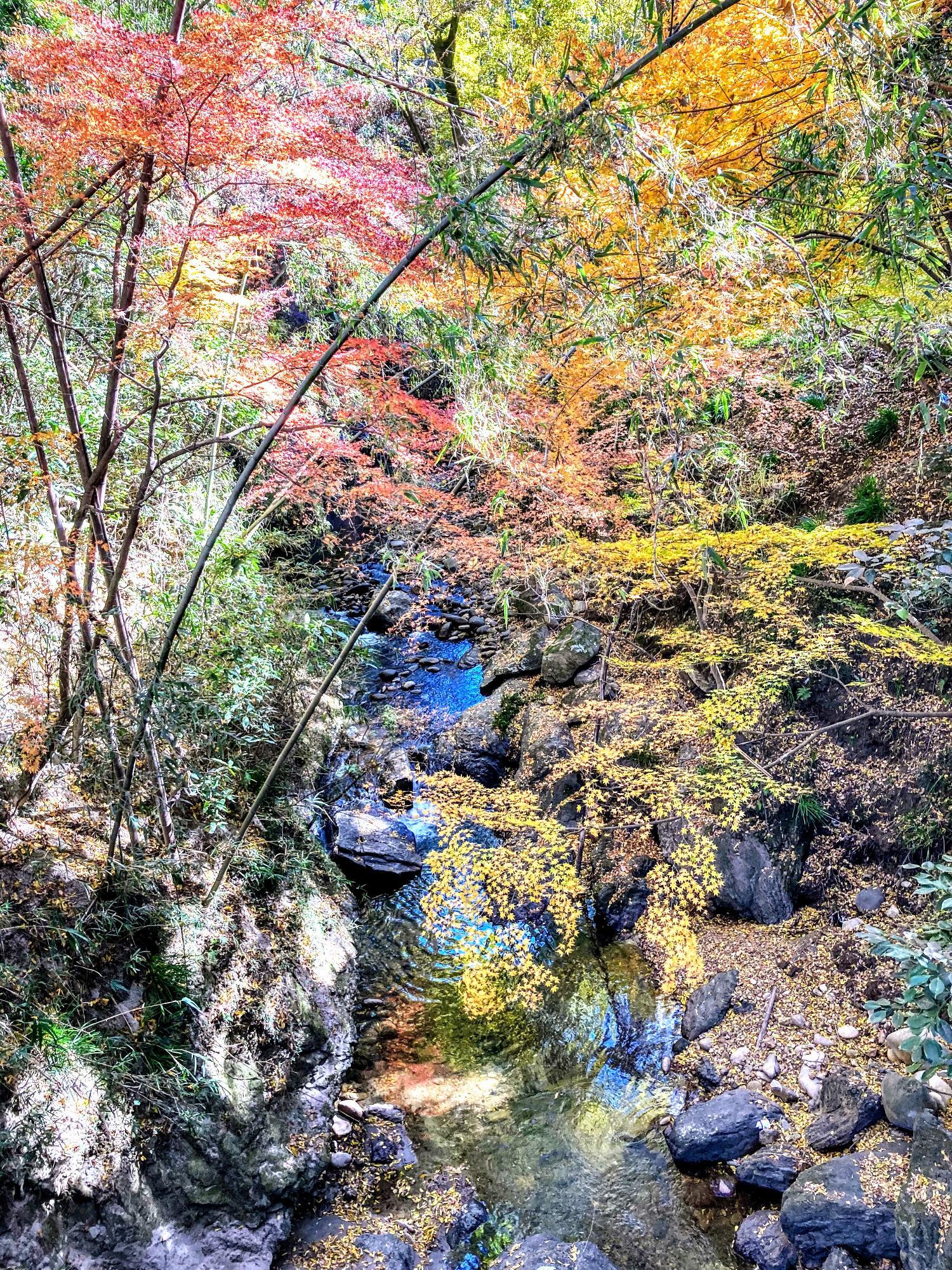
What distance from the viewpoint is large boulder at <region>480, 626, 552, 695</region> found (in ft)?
28.2

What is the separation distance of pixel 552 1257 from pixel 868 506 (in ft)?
19.1

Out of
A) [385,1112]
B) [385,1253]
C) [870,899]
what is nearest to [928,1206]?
[870,899]

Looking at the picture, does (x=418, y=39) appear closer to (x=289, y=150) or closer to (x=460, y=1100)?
(x=289, y=150)

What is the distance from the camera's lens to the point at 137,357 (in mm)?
4371

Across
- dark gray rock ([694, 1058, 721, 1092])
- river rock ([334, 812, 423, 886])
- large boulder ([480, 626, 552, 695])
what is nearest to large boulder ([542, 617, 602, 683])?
large boulder ([480, 626, 552, 695])

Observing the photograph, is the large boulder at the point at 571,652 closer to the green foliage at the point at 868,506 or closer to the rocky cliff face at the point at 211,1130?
the green foliage at the point at 868,506

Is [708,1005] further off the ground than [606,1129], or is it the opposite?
[708,1005]

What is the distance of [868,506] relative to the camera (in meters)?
5.82

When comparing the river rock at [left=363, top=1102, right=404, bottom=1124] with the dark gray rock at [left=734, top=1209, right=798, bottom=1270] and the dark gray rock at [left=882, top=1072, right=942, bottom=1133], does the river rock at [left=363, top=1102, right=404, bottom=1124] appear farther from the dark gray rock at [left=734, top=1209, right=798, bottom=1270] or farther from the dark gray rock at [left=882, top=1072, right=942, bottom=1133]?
the dark gray rock at [left=882, top=1072, right=942, bottom=1133]

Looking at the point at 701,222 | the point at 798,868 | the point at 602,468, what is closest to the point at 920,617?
the point at 798,868

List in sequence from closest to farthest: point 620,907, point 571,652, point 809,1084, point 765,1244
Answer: point 765,1244 < point 809,1084 < point 620,907 < point 571,652

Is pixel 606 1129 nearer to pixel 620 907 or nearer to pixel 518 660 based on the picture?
pixel 620 907

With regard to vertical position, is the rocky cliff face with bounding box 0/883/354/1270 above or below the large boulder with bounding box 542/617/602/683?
below

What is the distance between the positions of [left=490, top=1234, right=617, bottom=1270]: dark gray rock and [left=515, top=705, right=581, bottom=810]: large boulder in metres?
3.22
